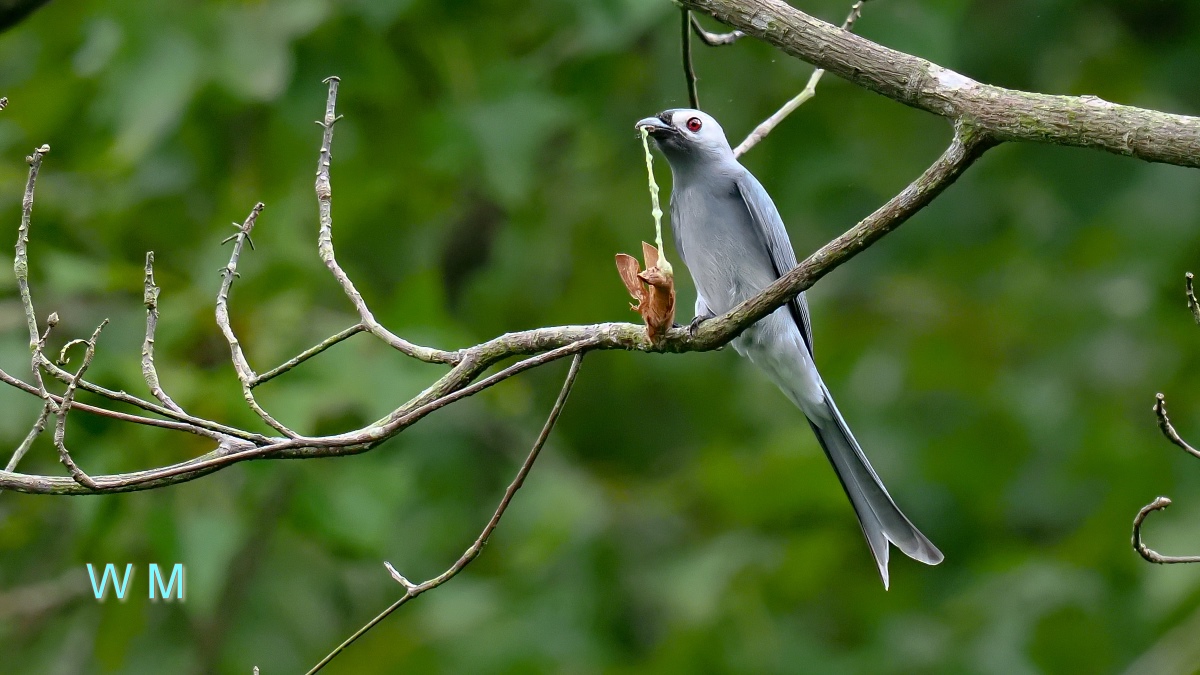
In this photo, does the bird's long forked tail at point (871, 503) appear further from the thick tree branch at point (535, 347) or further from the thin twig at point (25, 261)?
the thin twig at point (25, 261)

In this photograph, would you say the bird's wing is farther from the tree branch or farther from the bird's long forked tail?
the tree branch

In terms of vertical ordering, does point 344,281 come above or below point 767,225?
below

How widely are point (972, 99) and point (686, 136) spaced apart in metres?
1.91

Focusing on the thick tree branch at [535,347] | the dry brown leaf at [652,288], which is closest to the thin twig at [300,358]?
the thick tree branch at [535,347]

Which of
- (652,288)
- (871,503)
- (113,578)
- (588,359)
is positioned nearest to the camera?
(652,288)

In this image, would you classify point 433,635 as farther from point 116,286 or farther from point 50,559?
point 116,286

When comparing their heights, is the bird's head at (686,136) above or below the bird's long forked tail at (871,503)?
above

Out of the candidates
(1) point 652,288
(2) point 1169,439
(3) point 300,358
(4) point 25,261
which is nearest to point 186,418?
(3) point 300,358

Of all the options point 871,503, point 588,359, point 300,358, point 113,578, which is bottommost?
point 113,578

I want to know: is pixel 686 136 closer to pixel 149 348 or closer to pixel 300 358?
pixel 300 358

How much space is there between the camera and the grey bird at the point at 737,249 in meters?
4.01

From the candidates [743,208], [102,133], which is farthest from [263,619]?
[743,208]

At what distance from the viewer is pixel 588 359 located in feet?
25.1

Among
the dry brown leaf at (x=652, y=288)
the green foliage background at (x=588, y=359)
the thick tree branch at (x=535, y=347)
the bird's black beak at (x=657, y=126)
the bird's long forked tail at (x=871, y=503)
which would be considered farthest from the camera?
the green foliage background at (x=588, y=359)
